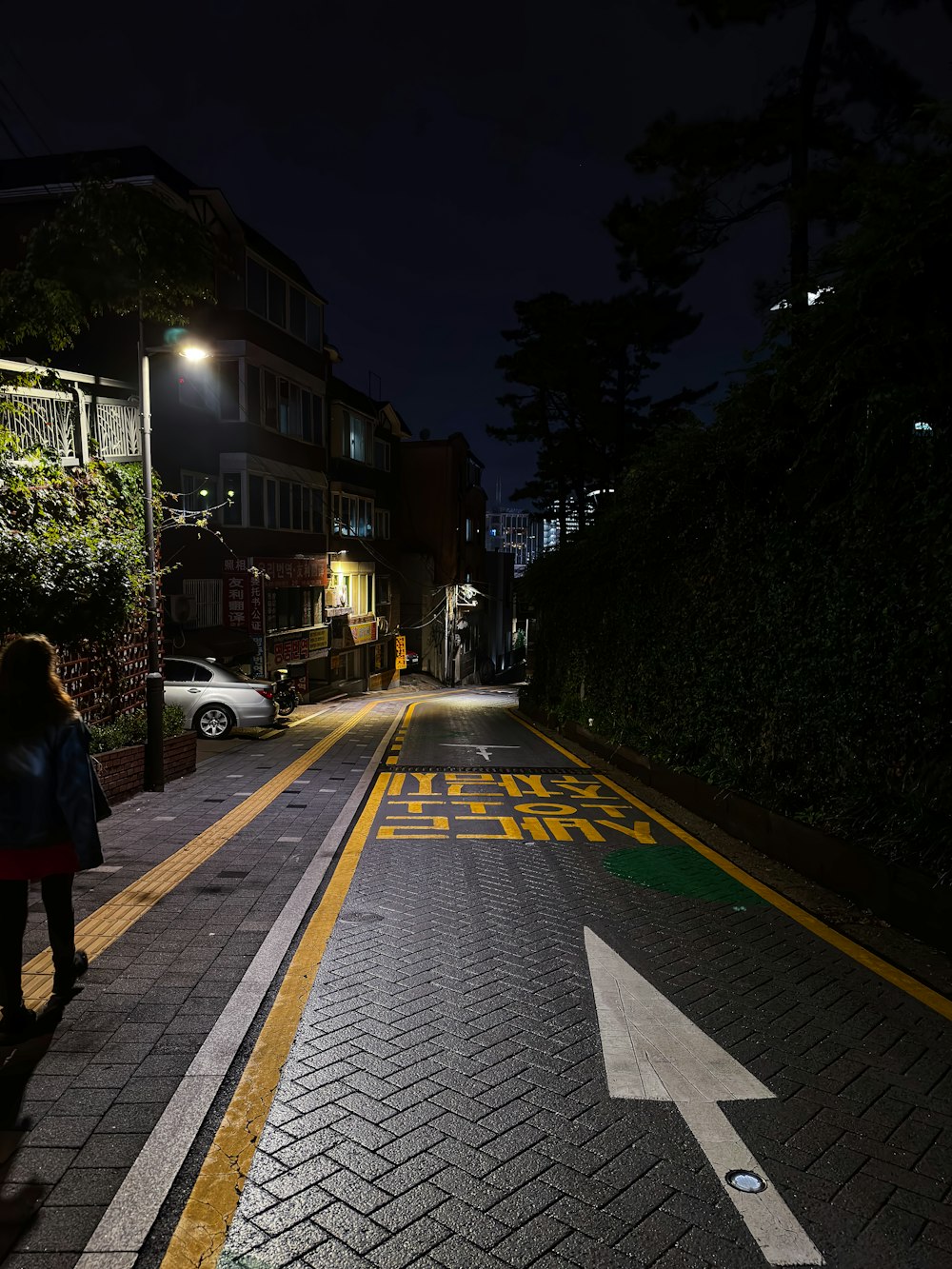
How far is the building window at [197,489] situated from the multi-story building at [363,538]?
8.45 m

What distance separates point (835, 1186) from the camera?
9.84ft

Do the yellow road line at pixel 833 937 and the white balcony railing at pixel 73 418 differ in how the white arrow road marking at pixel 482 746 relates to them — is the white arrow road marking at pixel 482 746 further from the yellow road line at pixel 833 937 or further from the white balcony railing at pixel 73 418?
the white balcony railing at pixel 73 418

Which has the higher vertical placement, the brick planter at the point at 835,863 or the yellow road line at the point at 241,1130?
the brick planter at the point at 835,863

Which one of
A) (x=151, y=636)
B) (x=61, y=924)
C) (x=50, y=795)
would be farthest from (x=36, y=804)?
(x=151, y=636)

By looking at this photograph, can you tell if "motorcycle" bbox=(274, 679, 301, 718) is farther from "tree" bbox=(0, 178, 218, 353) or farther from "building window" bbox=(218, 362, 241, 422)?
"building window" bbox=(218, 362, 241, 422)

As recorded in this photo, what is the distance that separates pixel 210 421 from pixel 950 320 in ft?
73.1

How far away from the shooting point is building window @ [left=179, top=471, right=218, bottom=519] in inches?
902

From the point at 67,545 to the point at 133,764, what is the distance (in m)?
2.92

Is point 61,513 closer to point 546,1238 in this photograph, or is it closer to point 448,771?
point 448,771

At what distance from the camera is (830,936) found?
217 inches

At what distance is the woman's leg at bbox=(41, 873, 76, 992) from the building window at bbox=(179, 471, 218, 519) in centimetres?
1974

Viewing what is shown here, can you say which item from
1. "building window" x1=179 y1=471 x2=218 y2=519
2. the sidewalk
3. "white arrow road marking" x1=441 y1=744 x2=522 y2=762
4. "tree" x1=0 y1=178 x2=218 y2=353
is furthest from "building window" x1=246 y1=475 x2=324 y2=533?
the sidewalk

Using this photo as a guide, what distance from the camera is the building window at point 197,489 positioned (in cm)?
2292

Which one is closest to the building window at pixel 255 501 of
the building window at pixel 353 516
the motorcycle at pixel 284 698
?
the building window at pixel 353 516
